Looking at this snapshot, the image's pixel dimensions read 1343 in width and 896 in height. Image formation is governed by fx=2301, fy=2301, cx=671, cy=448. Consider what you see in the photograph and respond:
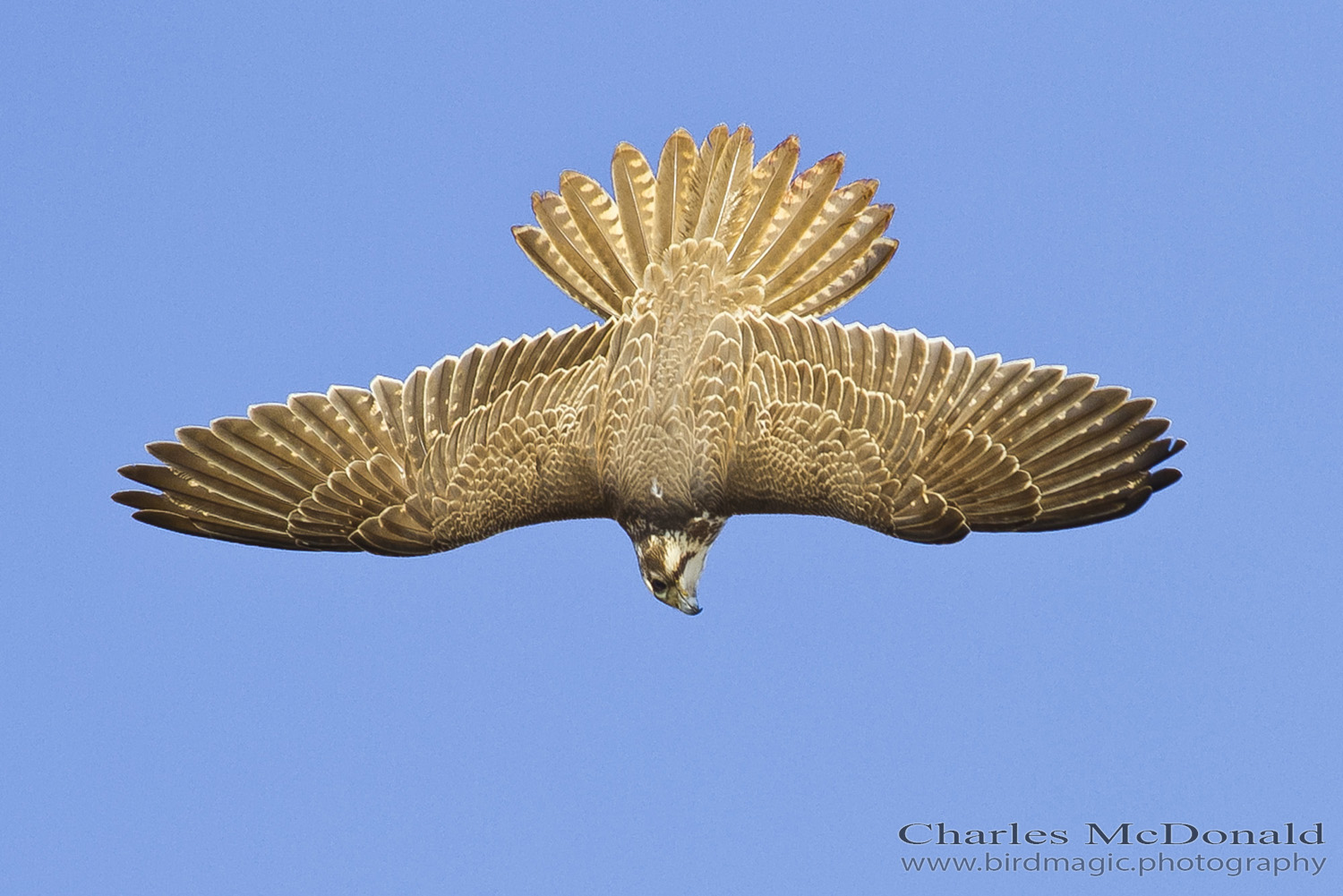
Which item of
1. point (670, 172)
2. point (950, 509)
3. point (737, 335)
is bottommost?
point (950, 509)

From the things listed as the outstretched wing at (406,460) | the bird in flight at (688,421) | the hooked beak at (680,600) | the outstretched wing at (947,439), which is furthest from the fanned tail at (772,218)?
the hooked beak at (680,600)

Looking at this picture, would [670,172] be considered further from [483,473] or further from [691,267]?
[483,473]

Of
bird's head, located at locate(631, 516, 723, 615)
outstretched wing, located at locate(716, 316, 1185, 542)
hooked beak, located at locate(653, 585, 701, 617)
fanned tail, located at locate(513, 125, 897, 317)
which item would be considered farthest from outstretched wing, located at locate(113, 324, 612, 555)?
outstretched wing, located at locate(716, 316, 1185, 542)

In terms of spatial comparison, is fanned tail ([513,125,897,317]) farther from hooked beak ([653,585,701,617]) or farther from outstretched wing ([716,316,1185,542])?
hooked beak ([653,585,701,617])

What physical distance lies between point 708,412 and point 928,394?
1.29 metres

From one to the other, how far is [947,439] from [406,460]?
3.40 m

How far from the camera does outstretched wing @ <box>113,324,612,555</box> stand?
13734 mm

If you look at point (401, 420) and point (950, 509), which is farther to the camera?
point (401, 420)

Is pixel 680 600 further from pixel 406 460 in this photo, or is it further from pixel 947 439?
pixel 947 439

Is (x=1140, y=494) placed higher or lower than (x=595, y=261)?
lower

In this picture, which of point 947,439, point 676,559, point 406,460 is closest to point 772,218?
point 947,439

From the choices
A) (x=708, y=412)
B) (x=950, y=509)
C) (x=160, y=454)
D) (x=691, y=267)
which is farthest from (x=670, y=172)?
(x=160, y=454)

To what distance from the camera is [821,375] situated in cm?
1299

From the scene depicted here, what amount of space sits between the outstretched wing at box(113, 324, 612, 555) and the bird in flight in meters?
0.01
